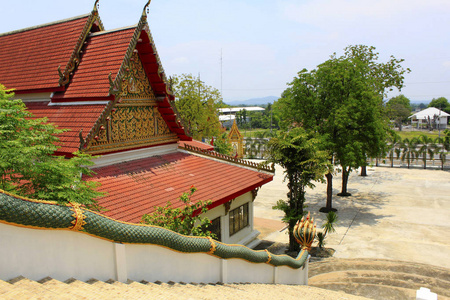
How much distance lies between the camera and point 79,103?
1188 cm

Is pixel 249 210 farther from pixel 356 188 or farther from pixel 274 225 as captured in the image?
pixel 356 188

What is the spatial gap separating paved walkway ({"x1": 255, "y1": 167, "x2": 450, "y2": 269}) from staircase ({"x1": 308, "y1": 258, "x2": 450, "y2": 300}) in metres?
1.28

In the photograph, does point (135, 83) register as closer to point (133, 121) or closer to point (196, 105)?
point (133, 121)

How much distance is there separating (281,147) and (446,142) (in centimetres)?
3568

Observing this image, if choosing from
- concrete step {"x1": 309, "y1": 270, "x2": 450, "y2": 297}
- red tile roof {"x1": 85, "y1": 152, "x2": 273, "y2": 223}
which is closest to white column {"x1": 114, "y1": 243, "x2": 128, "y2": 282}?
red tile roof {"x1": 85, "y1": 152, "x2": 273, "y2": 223}

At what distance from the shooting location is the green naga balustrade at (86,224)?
4.18 metres

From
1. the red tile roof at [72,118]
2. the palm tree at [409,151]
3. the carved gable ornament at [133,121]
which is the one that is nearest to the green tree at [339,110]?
the carved gable ornament at [133,121]

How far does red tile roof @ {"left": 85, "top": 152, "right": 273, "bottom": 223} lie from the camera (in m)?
9.76

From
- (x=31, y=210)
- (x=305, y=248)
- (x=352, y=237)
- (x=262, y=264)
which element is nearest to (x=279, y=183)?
(x=352, y=237)

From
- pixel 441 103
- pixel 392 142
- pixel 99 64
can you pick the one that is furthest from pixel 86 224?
pixel 441 103

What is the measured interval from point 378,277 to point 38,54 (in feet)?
54.0

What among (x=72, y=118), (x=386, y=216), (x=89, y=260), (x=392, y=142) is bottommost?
(x=386, y=216)

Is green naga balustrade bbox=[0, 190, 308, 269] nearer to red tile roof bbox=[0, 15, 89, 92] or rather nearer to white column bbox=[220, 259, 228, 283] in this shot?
white column bbox=[220, 259, 228, 283]

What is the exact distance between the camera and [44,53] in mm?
14867
